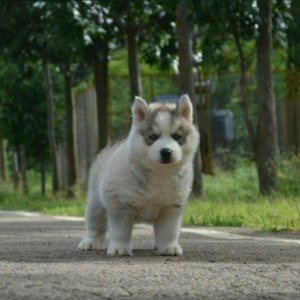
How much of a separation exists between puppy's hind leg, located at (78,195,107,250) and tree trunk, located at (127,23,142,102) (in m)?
10.8

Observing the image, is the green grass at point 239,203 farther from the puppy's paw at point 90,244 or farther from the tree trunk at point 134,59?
the puppy's paw at point 90,244

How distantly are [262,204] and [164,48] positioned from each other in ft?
25.6

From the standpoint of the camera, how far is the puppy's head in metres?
6.45

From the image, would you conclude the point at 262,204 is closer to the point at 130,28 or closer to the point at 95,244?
the point at 95,244

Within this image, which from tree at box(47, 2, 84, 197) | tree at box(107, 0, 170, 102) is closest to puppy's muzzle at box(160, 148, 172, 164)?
tree at box(47, 2, 84, 197)

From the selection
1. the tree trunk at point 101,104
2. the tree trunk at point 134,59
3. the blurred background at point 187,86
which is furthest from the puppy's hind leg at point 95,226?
the tree trunk at point 101,104

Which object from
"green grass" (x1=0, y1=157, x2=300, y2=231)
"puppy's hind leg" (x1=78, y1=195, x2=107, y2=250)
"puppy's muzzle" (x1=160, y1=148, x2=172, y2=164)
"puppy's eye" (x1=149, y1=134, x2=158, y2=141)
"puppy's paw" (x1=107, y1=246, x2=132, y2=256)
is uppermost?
"puppy's eye" (x1=149, y1=134, x2=158, y2=141)

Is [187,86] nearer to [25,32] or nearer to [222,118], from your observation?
[25,32]

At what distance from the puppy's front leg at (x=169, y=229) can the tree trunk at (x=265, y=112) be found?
26.6 feet

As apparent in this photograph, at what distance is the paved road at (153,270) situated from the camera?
177 inches

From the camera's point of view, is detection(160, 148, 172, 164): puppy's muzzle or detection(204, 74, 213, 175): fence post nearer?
detection(160, 148, 172, 164): puppy's muzzle

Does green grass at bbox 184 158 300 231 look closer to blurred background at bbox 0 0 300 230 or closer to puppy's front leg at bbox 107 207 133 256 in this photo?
blurred background at bbox 0 0 300 230

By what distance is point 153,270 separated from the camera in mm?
5547

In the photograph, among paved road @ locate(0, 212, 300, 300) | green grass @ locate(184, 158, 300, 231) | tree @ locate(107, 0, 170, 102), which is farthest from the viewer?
tree @ locate(107, 0, 170, 102)
